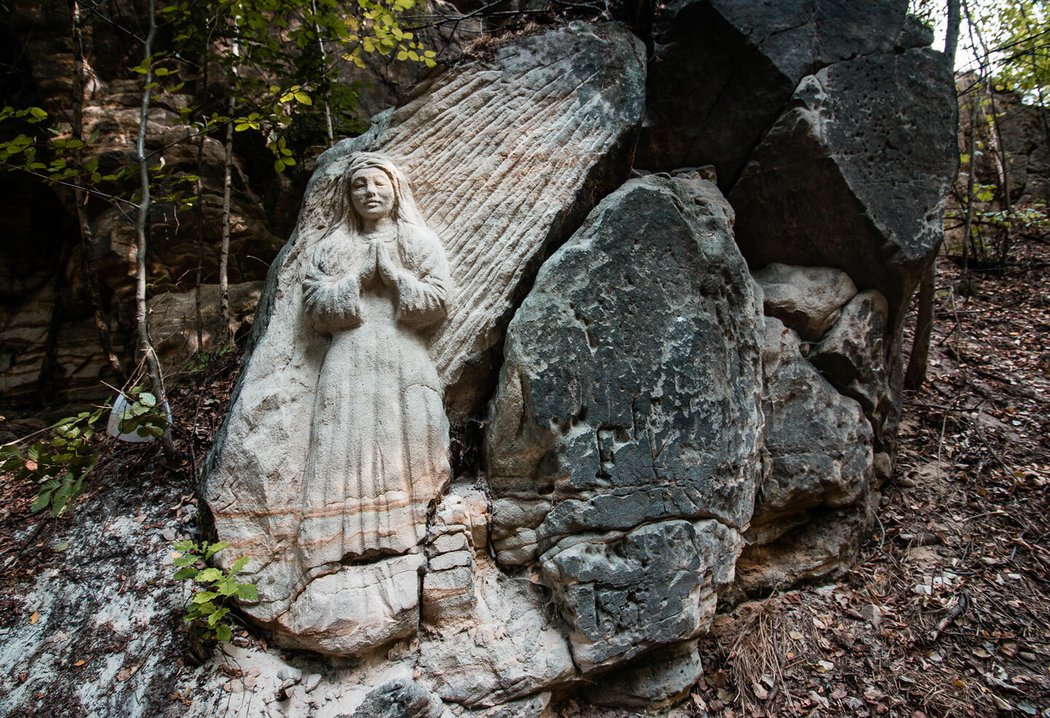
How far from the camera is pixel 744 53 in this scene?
4.07m

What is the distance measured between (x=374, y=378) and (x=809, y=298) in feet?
9.13

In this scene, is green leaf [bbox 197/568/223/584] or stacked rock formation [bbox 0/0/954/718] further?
stacked rock formation [bbox 0/0/954/718]

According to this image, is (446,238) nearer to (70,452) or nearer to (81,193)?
(70,452)

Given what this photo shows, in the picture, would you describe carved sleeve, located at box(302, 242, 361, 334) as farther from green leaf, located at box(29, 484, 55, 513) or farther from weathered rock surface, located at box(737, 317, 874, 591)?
weathered rock surface, located at box(737, 317, 874, 591)

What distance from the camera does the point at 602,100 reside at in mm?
3822

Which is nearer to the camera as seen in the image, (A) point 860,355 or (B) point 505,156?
(B) point 505,156

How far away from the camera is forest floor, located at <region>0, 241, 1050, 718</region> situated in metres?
3.17

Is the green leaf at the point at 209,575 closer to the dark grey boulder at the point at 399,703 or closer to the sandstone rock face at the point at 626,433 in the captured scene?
the dark grey boulder at the point at 399,703

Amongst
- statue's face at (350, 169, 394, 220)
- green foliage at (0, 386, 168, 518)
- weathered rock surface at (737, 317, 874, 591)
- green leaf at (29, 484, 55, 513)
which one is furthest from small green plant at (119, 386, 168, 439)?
weathered rock surface at (737, 317, 874, 591)

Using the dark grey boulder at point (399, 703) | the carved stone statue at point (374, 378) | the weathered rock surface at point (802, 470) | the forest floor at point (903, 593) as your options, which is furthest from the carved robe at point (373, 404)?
the weathered rock surface at point (802, 470)

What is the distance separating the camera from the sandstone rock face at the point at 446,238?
2.90 m

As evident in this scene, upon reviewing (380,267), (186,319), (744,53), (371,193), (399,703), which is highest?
(744,53)

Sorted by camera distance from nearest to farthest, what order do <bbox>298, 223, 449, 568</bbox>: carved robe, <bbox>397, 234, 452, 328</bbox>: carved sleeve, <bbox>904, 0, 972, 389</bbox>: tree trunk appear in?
<bbox>298, 223, 449, 568</bbox>: carved robe, <bbox>397, 234, 452, 328</bbox>: carved sleeve, <bbox>904, 0, 972, 389</bbox>: tree trunk

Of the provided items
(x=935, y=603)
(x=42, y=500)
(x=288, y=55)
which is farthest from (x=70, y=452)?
(x=935, y=603)
